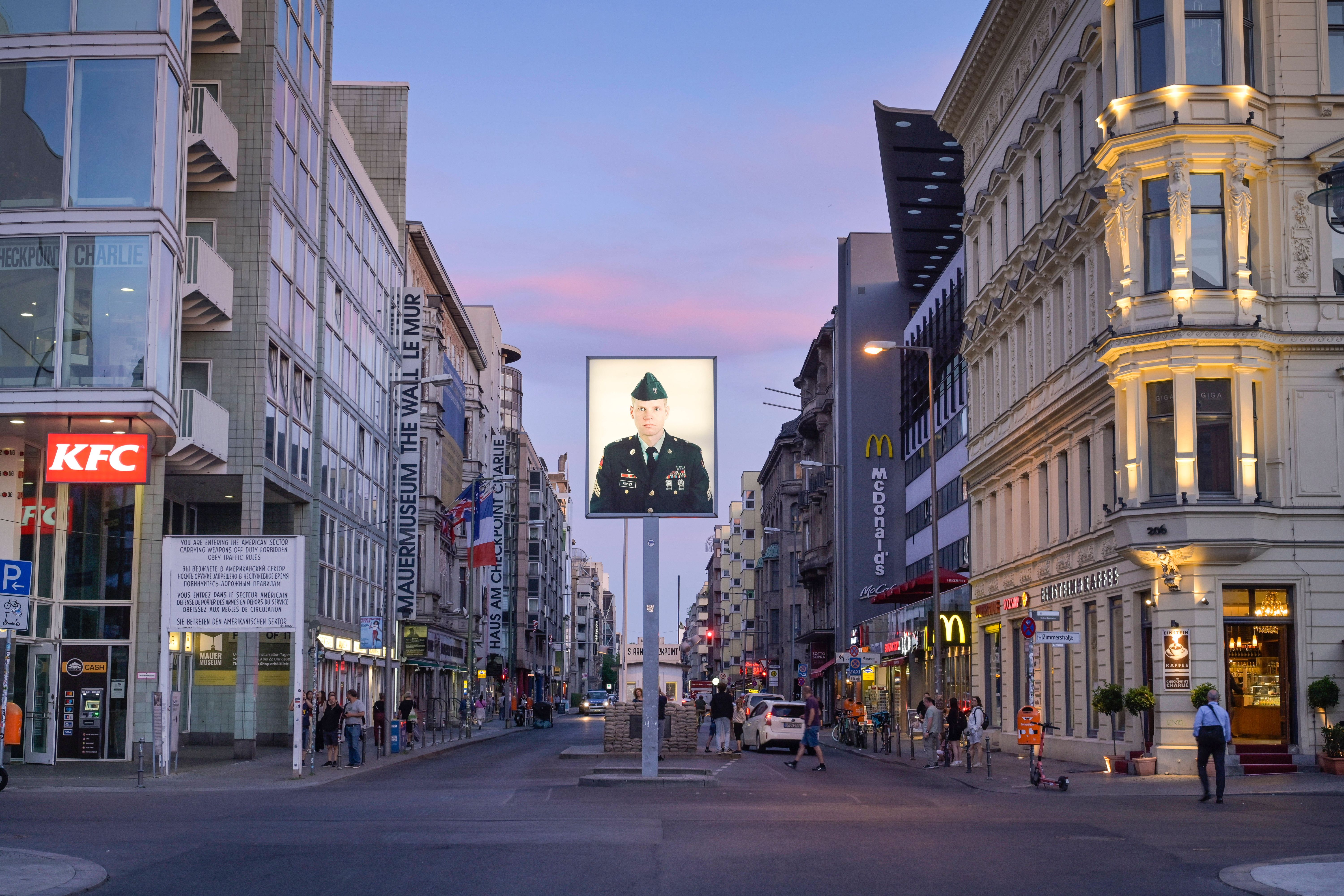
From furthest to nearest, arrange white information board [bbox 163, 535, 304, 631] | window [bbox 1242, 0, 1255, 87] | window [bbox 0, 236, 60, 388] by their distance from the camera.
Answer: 1. white information board [bbox 163, 535, 304, 631]
2. window [bbox 1242, 0, 1255, 87]
3. window [bbox 0, 236, 60, 388]

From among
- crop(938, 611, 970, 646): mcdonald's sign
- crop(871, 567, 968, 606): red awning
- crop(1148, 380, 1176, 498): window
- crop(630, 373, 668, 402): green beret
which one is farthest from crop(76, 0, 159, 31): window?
crop(938, 611, 970, 646): mcdonald's sign

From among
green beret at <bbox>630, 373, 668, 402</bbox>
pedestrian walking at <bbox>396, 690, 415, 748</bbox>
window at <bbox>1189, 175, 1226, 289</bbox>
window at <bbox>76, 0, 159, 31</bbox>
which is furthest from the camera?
pedestrian walking at <bbox>396, 690, 415, 748</bbox>

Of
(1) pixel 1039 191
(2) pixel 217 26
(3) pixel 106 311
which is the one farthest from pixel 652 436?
(2) pixel 217 26

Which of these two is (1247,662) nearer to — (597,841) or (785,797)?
(785,797)

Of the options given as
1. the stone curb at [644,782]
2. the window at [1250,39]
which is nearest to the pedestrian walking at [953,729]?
the stone curb at [644,782]

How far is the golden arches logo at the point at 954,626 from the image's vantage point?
51188 mm

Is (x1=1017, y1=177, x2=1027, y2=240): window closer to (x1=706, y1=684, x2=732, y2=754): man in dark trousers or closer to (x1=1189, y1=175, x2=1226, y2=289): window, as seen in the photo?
(x1=1189, y1=175, x2=1226, y2=289): window

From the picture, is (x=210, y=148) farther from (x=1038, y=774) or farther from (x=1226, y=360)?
(x=1038, y=774)

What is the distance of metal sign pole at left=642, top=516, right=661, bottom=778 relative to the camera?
1077 inches

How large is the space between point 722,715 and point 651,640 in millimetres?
13432

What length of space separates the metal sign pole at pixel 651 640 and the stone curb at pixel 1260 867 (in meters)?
13.7

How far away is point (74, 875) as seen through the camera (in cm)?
1381

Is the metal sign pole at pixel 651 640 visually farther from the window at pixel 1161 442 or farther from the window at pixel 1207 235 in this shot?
the window at pixel 1207 235

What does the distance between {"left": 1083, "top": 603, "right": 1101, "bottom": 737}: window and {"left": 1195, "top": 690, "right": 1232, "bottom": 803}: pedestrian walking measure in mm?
11275
